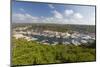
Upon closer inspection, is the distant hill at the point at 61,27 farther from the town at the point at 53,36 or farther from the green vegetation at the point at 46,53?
the green vegetation at the point at 46,53

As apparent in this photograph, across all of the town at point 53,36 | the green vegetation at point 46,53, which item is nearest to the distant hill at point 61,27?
the town at point 53,36

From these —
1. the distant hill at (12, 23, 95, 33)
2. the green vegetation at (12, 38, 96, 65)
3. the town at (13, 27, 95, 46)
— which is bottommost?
the green vegetation at (12, 38, 96, 65)

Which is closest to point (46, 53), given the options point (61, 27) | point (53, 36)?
point (53, 36)

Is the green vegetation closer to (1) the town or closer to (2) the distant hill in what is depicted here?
(1) the town

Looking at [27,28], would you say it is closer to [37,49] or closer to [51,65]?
[37,49]

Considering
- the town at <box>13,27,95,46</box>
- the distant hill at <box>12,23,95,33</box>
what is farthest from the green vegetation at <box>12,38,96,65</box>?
the distant hill at <box>12,23,95,33</box>
